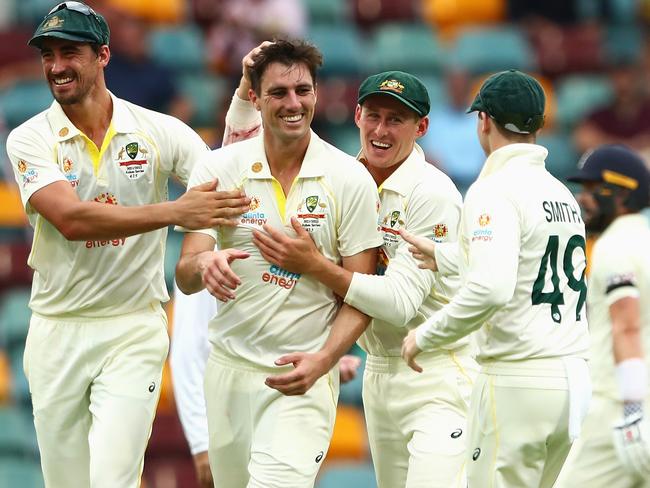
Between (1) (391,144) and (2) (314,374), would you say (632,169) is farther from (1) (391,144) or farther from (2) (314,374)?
(2) (314,374)

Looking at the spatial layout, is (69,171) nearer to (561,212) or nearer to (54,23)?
(54,23)

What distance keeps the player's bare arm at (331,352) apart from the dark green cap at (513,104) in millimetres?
765

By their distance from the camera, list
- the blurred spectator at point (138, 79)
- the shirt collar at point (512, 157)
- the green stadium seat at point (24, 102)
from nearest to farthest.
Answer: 1. the shirt collar at point (512, 157)
2. the blurred spectator at point (138, 79)
3. the green stadium seat at point (24, 102)

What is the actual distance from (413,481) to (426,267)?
913 millimetres

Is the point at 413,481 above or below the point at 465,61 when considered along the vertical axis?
below

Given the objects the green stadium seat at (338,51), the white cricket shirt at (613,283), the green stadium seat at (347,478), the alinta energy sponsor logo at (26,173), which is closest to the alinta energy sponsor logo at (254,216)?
the alinta energy sponsor logo at (26,173)

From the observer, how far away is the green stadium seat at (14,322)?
35.2ft

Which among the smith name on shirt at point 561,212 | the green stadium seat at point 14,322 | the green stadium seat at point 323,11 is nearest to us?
the smith name on shirt at point 561,212

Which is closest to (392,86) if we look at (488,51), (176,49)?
(176,49)

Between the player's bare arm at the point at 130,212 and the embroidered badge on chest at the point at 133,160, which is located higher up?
the embroidered badge on chest at the point at 133,160

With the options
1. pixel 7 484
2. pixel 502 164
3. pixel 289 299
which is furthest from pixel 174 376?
pixel 7 484

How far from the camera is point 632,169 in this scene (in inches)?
271

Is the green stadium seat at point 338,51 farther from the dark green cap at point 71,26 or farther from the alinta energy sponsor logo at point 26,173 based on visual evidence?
the alinta energy sponsor logo at point 26,173

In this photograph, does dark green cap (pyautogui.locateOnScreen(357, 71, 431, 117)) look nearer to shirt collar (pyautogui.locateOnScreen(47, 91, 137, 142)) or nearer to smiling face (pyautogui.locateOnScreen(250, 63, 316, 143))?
smiling face (pyautogui.locateOnScreen(250, 63, 316, 143))
